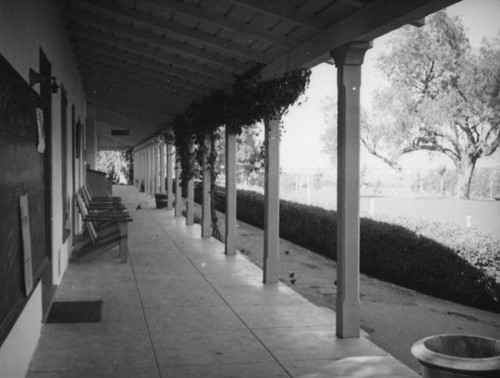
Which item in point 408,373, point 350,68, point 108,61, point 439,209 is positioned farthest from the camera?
point 439,209

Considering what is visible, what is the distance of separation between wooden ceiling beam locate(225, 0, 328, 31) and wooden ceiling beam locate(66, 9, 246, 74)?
7.90 feet

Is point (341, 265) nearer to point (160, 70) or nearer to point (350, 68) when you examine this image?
point (350, 68)

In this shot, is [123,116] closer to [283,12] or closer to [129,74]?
[129,74]

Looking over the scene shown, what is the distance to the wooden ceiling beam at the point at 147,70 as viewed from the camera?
9.85m

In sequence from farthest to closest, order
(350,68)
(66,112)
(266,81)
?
(66,112), (266,81), (350,68)

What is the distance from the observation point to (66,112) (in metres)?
8.18

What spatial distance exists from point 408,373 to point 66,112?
19.9ft

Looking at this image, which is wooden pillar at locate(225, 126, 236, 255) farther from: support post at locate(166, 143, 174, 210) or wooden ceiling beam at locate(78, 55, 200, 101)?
support post at locate(166, 143, 174, 210)

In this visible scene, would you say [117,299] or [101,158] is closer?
[117,299]

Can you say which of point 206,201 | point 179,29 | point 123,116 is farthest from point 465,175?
point 179,29

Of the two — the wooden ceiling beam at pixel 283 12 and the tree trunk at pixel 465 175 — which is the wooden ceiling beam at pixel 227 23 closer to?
the wooden ceiling beam at pixel 283 12

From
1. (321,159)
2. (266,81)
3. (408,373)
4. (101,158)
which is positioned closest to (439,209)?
(321,159)

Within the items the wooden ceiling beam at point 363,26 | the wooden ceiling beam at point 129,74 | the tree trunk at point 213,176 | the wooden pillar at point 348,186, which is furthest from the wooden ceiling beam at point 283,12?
the tree trunk at point 213,176

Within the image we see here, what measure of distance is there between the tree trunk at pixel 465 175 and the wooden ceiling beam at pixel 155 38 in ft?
63.7
